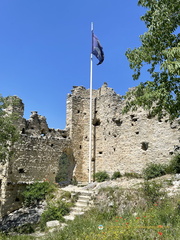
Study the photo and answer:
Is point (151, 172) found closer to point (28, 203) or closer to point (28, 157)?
point (28, 203)

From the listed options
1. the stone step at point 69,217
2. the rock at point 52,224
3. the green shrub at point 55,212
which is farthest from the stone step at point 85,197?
the rock at point 52,224

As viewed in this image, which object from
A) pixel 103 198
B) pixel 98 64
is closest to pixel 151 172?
pixel 103 198

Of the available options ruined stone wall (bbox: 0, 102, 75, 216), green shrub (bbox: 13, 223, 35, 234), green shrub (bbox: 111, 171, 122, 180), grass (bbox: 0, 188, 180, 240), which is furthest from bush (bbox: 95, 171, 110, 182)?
green shrub (bbox: 13, 223, 35, 234)

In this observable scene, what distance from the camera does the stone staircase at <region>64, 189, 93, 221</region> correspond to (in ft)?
34.8

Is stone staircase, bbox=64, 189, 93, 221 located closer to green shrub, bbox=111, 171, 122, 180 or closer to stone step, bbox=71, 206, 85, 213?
stone step, bbox=71, 206, 85, 213

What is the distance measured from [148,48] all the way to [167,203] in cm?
591

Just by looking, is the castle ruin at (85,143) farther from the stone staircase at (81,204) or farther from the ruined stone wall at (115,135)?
the stone staircase at (81,204)

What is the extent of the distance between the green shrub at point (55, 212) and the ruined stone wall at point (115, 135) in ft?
24.1

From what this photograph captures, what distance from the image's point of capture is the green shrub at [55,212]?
10.4 metres

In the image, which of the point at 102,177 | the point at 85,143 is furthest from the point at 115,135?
the point at 85,143

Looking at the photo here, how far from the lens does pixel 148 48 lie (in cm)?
841

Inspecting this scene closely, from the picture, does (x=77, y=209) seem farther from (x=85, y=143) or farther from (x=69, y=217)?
(x=85, y=143)

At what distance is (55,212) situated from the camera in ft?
35.2

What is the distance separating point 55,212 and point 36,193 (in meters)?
3.32
